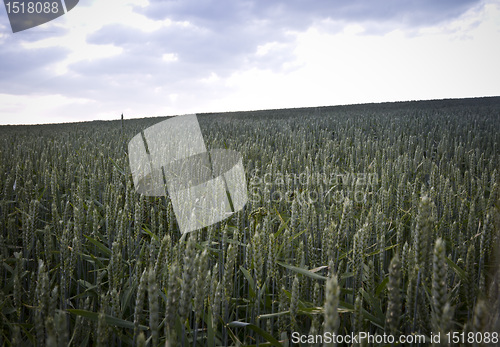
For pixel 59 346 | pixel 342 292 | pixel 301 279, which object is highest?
pixel 59 346

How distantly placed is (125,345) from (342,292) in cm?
107

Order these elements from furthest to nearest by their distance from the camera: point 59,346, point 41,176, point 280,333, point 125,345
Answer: point 41,176 < point 125,345 < point 280,333 < point 59,346

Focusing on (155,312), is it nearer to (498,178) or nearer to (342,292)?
(342,292)

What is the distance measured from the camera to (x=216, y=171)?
142 inches

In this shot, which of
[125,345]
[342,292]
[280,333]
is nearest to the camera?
[280,333]

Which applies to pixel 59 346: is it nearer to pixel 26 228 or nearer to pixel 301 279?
pixel 301 279

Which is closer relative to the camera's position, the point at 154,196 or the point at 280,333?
the point at 280,333

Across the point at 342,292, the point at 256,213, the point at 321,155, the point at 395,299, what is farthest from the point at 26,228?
the point at 321,155

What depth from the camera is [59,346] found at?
30.0 inches

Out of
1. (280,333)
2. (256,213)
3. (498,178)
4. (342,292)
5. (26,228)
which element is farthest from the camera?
(498,178)

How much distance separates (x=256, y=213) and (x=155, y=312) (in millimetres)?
1555

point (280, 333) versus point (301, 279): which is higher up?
point (301, 279)

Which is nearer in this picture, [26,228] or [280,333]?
[280,333]

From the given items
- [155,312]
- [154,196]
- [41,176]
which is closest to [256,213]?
[154,196]
